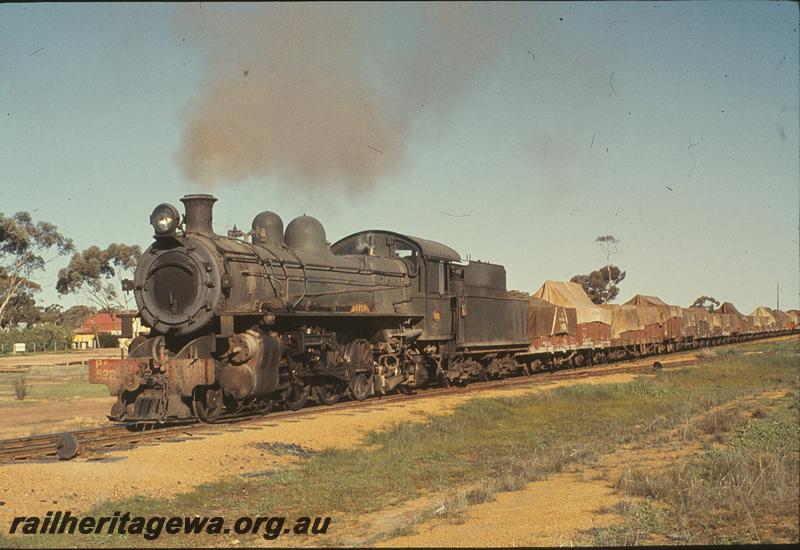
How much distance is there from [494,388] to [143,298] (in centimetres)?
1172

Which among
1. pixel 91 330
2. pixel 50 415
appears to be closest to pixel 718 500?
pixel 50 415

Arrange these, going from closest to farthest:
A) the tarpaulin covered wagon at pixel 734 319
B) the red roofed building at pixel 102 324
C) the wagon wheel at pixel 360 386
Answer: the wagon wheel at pixel 360 386 → the tarpaulin covered wagon at pixel 734 319 → the red roofed building at pixel 102 324

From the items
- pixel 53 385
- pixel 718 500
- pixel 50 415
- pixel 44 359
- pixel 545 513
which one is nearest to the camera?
pixel 718 500

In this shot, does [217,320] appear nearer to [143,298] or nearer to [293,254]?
[143,298]

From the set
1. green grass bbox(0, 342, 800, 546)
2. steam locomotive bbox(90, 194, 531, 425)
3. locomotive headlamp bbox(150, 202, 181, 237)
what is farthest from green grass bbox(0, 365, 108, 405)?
green grass bbox(0, 342, 800, 546)

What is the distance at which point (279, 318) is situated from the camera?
1597 cm

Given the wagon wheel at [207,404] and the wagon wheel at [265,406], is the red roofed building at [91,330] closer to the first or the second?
the wagon wheel at [265,406]

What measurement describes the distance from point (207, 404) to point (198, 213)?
12.5ft

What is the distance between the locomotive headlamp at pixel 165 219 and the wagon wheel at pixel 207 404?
3.07m

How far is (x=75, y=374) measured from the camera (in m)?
36.7

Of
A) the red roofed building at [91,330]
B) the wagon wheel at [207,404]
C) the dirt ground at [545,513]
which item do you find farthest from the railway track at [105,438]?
the red roofed building at [91,330]

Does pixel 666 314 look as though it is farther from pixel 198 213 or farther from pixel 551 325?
pixel 198 213

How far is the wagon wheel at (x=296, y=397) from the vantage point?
668 inches

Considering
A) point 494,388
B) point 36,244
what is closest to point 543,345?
point 494,388
